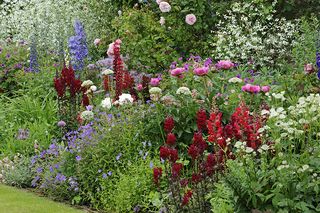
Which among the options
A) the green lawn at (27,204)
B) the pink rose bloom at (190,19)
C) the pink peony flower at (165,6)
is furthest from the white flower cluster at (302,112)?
the pink peony flower at (165,6)

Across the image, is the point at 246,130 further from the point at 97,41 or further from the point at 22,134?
the point at 97,41

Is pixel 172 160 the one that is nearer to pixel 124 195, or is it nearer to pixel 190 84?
pixel 124 195

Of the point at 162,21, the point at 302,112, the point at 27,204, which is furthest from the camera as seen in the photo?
the point at 162,21

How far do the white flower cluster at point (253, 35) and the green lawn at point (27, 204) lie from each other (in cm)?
391

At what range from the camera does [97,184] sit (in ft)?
21.4

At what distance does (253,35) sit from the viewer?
9891 millimetres

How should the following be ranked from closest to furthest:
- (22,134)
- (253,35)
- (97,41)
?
(22,134), (253,35), (97,41)

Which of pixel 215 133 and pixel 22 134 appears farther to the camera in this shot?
pixel 22 134

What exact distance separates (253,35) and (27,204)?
193 inches

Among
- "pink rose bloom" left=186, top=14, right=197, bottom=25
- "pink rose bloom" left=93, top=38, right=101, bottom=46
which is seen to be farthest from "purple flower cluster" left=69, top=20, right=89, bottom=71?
"pink rose bloom" left=186, top=14, right=197, bottom=25

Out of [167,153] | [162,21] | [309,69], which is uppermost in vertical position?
[162,21]

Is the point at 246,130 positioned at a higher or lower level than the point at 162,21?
lower

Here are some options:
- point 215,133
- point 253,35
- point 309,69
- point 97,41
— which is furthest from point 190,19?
point 215,133

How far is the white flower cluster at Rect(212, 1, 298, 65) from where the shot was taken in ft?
31.6
